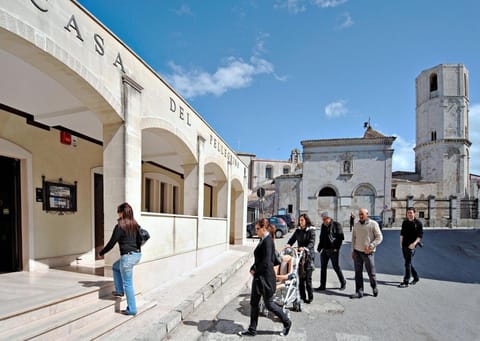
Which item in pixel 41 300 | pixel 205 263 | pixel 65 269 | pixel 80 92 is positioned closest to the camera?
pixel 41 300

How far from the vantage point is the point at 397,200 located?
112ft

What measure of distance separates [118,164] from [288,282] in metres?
3.54

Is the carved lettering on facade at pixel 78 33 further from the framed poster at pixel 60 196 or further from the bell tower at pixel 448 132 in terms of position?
the bell tower at pixel 448 132

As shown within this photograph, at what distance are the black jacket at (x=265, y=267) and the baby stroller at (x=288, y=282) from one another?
2.94 feet

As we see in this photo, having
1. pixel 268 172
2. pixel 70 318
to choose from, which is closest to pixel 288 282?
pixel 70 318

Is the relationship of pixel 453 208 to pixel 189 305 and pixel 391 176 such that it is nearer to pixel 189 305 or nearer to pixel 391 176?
pixel 391 176

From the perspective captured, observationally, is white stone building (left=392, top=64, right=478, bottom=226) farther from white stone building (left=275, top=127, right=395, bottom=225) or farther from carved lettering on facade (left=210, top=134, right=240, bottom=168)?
carved lettering on facade (left=210, top=134, right=240, bottom=168)

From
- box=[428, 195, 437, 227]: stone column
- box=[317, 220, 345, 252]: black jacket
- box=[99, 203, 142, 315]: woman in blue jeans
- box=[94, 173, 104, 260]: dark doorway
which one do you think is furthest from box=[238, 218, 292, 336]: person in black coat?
box=[428, 195, 437, 227]: stone column

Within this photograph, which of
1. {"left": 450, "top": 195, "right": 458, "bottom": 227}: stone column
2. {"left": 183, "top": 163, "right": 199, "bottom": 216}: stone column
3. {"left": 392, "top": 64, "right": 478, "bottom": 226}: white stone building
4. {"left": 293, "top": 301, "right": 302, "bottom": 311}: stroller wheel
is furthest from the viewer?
{"left": 392, "top": 64, "right": 478, "bottom": 226}: white stone building

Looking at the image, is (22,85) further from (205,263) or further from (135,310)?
(205,263)

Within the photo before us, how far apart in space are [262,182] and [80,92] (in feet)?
166

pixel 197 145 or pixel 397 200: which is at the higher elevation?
pixel 197 145

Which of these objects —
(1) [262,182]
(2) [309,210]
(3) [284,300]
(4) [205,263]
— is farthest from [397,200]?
(3) [284,300]

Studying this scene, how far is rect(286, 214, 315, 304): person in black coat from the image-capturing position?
17.1ft
